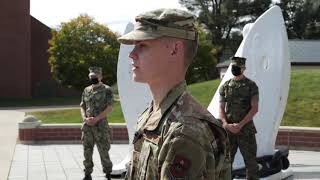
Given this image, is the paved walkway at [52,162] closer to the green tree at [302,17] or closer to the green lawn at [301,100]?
the green lawn at [301,100]

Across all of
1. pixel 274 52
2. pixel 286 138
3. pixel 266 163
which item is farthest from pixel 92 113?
pixel 286 138

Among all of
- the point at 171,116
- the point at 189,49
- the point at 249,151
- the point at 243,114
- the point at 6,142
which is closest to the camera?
the point at 171,116

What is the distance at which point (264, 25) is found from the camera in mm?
9594

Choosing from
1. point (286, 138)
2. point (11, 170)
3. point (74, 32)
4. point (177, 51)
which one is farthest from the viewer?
point (74, 32)

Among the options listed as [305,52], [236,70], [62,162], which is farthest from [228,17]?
[236,70]

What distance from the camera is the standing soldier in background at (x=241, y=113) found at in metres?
7.41

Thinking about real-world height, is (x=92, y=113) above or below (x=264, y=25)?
below

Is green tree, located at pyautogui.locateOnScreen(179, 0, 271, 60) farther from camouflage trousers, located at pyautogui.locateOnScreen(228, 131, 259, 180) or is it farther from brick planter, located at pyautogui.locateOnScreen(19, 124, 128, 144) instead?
camouflage trousers, located at pyautogui.locateOnScreen(228, 131, 259, 180)

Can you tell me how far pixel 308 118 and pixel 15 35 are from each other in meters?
32.6

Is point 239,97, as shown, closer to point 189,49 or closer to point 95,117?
point 95,117

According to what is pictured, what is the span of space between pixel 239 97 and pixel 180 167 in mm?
5831

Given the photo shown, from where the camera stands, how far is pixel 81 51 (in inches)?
1598

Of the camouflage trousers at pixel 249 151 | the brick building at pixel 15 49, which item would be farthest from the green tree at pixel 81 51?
the camouflage trousers at pixel 249 151

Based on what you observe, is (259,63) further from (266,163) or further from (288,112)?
(288,112)
